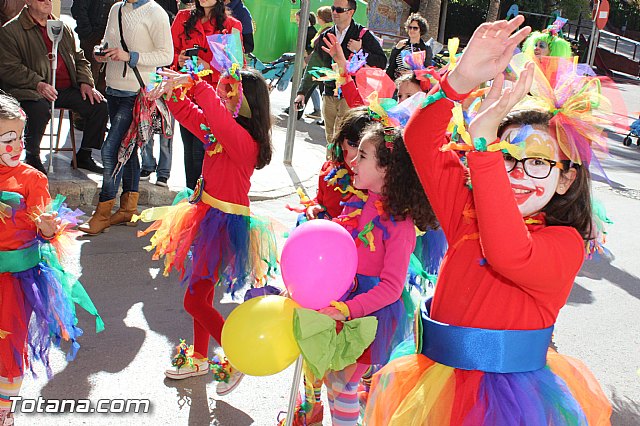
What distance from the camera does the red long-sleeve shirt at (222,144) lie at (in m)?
4.07

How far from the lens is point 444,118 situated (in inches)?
92.7

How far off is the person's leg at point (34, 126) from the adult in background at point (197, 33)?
4.36 ft

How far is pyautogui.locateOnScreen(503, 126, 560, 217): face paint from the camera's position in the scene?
2.36 metres

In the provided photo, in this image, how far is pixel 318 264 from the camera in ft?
9.04

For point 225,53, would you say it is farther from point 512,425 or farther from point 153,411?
point 512,425

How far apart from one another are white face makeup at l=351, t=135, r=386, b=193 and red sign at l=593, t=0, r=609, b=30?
39.6 feet

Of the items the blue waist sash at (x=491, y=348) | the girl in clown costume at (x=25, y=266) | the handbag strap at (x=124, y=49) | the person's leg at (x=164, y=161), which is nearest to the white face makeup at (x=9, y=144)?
the girl in clown costume at (x=25, y=266)

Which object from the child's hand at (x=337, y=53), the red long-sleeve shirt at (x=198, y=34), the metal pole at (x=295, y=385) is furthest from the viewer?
the red long-sleeve shirt at (x=198, y=34)

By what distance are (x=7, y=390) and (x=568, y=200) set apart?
2488 millimetres

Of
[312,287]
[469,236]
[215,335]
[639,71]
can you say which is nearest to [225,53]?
[215,335]

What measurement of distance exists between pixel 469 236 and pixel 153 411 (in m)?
2.17

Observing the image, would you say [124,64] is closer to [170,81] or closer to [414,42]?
[170,81]

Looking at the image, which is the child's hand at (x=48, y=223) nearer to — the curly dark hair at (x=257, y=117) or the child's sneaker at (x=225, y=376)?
the child's sneaker at (x=225, y=376)

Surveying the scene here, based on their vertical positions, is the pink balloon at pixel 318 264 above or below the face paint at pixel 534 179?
below
